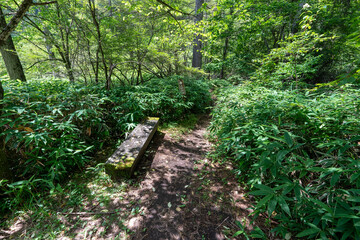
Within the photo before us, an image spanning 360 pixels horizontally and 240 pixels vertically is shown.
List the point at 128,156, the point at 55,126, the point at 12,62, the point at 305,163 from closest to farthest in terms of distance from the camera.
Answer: the point at 305,163 < the point at 55,126 < the point at 128,156 < the point at 12,62

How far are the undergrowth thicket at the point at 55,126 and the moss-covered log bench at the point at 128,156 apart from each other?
463mm

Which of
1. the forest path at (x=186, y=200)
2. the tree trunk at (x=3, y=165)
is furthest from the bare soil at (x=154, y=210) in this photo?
the tree trunk at (x=3, y=165)

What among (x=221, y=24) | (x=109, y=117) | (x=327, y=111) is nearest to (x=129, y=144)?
(x=109, y=117)

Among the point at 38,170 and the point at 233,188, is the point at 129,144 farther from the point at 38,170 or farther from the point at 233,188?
the point at 233,188

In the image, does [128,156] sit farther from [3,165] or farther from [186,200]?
[3,165]

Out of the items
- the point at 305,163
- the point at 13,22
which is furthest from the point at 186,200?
the point at 13,22

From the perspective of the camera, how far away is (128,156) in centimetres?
285

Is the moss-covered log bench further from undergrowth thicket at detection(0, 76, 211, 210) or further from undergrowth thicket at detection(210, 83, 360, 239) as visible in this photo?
undergrowth thicket at detection(210, 83, 360, 239)

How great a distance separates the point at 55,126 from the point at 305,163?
12.4 ft

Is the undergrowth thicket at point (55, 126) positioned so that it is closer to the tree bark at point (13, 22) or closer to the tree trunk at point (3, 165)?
the tree trunk at point (3, 165)

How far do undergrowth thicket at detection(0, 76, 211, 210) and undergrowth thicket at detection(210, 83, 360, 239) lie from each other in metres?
2.83

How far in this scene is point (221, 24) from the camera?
5957mm

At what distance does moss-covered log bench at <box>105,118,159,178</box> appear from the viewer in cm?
264

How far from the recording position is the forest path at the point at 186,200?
6.16ft
